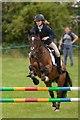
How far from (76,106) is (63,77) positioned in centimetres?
73

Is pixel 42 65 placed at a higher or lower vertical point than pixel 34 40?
lower

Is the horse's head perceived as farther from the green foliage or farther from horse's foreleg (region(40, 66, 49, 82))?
the green foliage

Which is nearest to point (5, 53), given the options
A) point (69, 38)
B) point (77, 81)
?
point (69, 38)

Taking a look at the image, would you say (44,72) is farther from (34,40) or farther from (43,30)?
(43,30)

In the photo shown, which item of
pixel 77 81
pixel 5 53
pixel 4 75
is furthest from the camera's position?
pixel 5 53

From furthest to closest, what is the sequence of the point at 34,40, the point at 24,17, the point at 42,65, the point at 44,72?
the point at 24,17 → the point at 42,65 → the point at 44,72 → the point at 34,40

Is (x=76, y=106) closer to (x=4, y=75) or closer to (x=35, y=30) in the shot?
(x=35, y=30)

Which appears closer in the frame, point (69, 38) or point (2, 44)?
point (69, 38)

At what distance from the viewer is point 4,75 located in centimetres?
1564

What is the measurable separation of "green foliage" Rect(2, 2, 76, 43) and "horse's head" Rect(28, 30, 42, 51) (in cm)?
2055

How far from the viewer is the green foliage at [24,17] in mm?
29297

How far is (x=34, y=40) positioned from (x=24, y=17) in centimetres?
2153

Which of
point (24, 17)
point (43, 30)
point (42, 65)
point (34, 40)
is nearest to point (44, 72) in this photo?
point (42, 65)

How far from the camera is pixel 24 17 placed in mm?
29562
